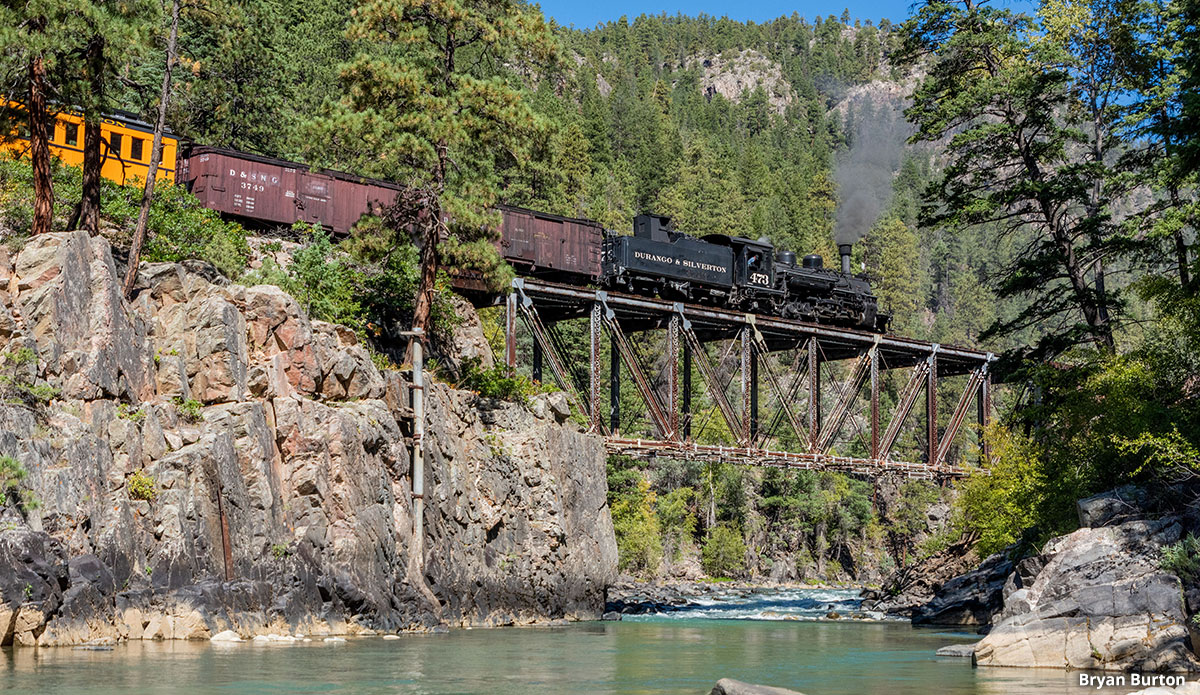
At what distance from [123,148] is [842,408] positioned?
2818 cm

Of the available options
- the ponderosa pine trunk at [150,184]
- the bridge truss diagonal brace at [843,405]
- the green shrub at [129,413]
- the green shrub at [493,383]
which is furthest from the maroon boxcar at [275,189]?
the bridge truss diagonal brace at [843,405]

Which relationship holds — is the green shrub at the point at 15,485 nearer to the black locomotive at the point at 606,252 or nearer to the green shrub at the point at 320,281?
the green shrub at the point at 320,281

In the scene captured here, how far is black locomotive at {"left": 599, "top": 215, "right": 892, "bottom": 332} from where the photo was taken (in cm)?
4456

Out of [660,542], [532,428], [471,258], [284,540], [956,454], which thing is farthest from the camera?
[956,454]

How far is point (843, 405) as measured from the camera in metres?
47.9

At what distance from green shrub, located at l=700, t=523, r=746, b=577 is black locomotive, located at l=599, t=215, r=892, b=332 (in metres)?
23.3

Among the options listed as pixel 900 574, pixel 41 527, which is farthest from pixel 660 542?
pixel 41 527

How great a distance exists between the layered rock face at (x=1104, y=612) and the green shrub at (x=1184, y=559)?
0.19m

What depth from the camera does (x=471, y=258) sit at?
33938 millimetres

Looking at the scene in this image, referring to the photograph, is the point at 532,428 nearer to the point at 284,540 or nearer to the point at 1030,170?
the point at 284,540

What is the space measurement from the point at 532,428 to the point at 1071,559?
17.1 m

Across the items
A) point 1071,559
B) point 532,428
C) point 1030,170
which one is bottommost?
point 1071,559

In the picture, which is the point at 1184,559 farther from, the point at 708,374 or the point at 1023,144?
the point at 708,374

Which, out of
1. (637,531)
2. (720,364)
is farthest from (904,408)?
(637,531)
